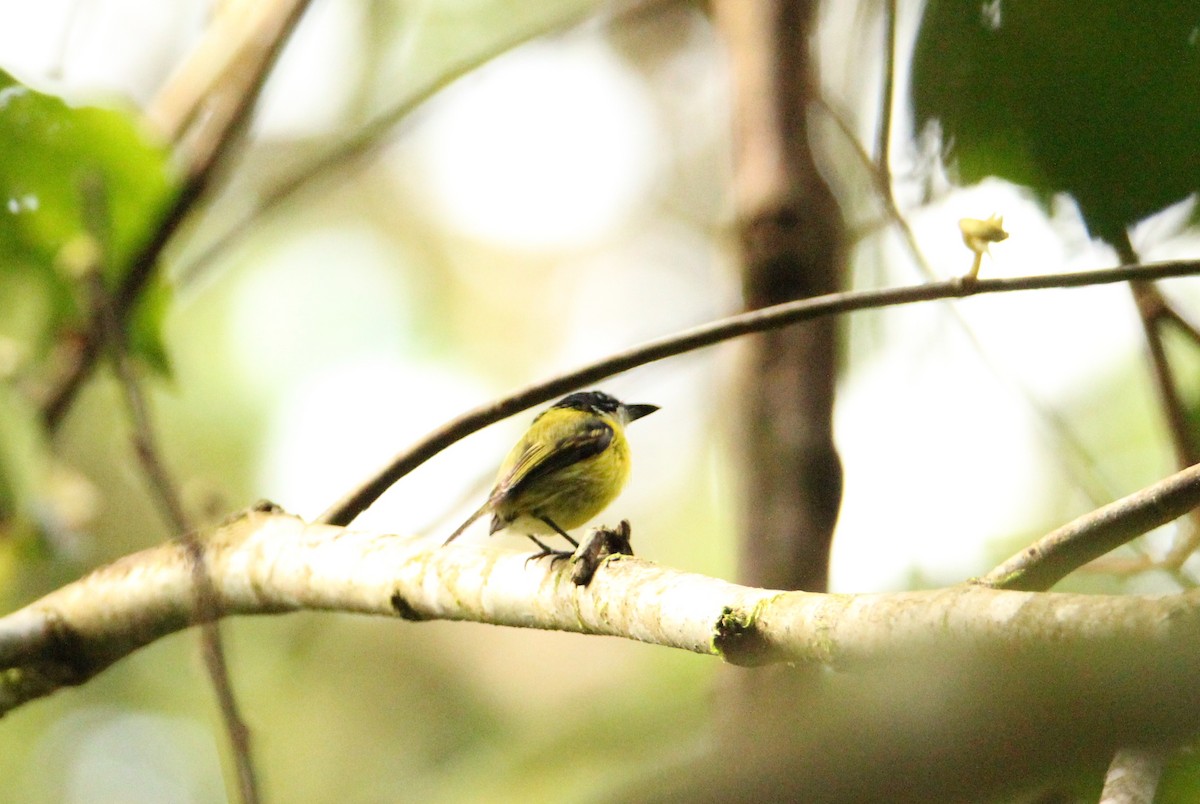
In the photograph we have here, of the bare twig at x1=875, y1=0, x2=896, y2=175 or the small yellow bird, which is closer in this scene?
the bare twig at x1=875, y1=0, x2=896, y2=175

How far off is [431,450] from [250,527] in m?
0.53

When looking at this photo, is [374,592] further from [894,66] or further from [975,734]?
[975,734]

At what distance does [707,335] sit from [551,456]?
1824 millimetres

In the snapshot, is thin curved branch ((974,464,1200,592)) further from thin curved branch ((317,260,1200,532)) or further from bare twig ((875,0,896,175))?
bare twig ((875,0,896,175))

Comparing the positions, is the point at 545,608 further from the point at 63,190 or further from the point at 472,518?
the point at 63,190

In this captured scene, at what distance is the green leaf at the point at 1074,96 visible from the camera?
54.1 inches

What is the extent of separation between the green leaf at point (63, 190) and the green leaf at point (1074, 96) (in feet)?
6.19

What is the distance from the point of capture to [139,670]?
852 cm

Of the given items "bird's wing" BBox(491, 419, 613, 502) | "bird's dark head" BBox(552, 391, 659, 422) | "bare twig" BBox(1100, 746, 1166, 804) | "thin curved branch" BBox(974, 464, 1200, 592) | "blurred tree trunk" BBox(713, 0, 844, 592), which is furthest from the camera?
"bird's dark head" BBox(552, 391, 659, 422)

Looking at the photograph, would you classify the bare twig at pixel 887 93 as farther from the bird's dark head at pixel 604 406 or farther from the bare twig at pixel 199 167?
the bird's dark head at pixel 604 406

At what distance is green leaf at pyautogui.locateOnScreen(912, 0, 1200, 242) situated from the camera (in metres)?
1.38

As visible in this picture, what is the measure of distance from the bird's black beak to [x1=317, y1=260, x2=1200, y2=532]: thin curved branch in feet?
7.37

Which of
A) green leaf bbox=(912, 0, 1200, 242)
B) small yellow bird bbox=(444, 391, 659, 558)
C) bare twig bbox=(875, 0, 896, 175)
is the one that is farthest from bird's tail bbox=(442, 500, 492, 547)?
green leaf bbox=(912, 0, 1200, 242)

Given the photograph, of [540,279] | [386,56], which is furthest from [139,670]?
[386,56]
